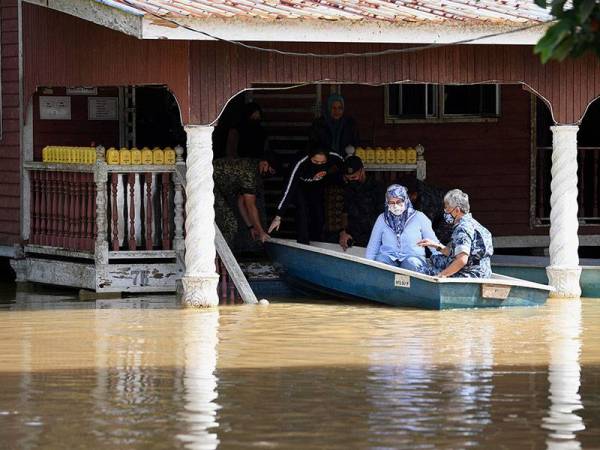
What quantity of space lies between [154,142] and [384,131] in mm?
3135

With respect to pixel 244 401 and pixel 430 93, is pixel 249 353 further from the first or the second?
pixel 430 93

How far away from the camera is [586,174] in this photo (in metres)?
23.1

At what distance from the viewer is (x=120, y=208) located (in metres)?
18.4

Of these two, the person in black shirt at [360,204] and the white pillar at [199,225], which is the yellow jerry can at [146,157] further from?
the person in black shirt at [360,204]

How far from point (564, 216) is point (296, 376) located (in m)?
6.52

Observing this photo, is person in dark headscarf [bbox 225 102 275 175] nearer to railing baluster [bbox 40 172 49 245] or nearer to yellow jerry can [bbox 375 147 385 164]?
yellow jerry can [bbox 375 147 385 164]

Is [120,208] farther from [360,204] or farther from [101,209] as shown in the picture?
[360,204]

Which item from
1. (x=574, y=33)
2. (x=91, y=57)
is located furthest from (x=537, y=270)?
(x=574, y=33)

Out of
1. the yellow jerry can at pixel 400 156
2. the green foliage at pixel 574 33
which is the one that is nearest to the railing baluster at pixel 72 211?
the yellow jerry can at pixel 400 156

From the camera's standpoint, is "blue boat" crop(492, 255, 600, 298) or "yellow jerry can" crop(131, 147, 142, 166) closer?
"yellow jerry can" crop(131, 147, 142, 166)

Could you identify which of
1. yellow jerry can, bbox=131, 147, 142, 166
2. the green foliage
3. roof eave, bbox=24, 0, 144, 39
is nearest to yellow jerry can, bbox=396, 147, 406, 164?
yellow jerry can, bbox=131, 147, 142, 166

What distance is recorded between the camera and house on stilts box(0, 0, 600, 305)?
1695 centimetres

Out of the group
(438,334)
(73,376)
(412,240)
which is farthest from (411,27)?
(73,376)

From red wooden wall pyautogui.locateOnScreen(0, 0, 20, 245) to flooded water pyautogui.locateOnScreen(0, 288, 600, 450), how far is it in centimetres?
287
